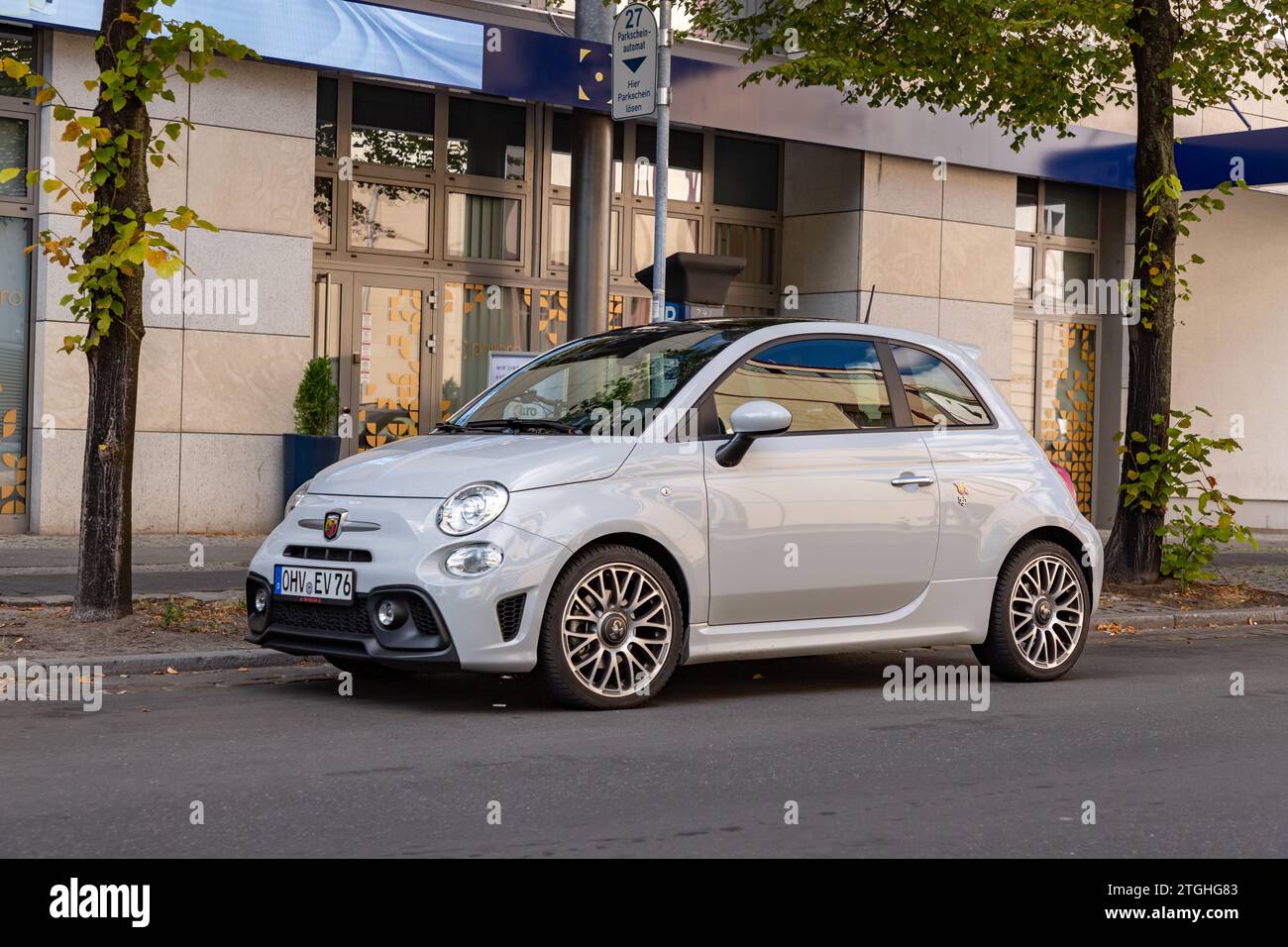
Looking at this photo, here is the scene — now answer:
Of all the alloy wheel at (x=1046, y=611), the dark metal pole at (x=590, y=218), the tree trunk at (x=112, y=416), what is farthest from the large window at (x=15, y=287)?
the alloy wheel at (x=1046, y=611)

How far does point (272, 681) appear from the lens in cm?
846

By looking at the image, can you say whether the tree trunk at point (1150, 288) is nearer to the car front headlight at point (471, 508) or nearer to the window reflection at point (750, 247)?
the window reflection at point (750, 247)

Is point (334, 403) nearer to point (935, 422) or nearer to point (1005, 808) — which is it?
point (935, 422)

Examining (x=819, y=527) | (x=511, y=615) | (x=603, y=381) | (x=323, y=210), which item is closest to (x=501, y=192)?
(x=323, y=210)

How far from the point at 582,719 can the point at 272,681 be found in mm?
2034

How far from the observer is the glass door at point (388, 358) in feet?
56.8

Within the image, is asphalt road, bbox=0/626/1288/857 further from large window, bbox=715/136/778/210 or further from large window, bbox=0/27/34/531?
large window, bbox=715/136/778/210

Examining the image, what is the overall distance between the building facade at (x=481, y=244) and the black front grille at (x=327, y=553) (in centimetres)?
508

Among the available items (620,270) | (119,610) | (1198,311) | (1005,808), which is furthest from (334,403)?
(1198,311)

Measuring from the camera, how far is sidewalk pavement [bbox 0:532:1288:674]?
8.80m

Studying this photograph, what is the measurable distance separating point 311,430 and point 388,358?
206 centimetres

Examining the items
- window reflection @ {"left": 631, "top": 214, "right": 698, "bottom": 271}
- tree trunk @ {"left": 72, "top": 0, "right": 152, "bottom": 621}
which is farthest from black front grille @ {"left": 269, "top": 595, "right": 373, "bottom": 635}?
window reflection @ {"left": 631, "top": 214, "right": 698, "bottom": 271}

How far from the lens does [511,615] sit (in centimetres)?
706
